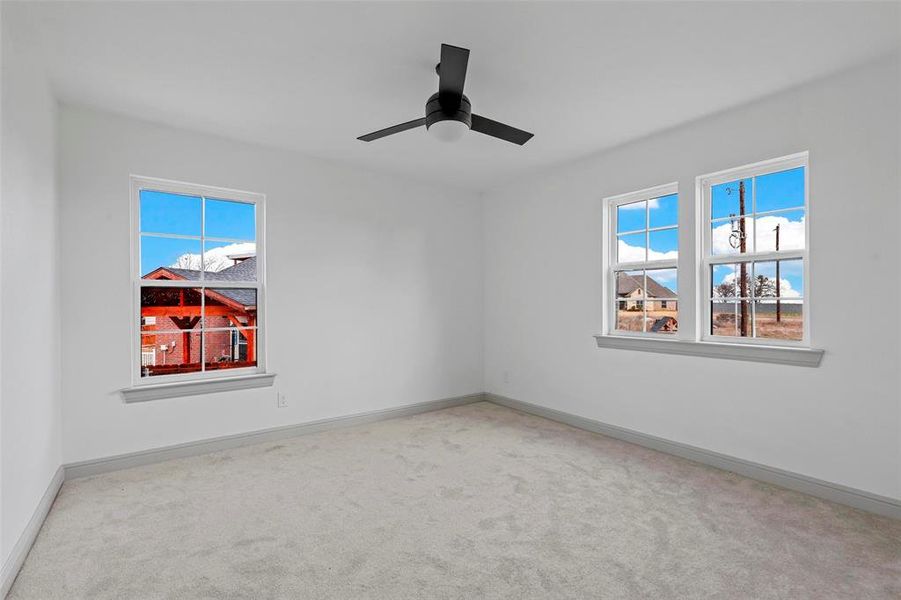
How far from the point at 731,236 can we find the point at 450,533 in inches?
111

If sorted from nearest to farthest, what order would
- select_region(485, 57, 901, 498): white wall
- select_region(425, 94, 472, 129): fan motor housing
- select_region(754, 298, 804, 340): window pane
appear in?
select_region(425, 94, 472, 129): fan motor housing → select_region(485, 57, 901, 498): white wall → select_region(754, 298, 804, 340): window pane

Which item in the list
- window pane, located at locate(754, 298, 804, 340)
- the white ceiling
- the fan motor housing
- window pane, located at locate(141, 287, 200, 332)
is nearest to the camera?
the white ceiling

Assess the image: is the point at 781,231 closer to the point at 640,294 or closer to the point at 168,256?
the point at 640,294

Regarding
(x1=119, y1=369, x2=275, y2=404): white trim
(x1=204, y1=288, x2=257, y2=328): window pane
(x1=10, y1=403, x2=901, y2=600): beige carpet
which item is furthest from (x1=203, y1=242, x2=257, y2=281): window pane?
(x1=10, y1=403, x2=901, y2=600): beige carpet

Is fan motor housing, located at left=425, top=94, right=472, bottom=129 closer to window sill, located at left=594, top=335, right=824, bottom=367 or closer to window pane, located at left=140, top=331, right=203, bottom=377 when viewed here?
window sill, located at left=594, top=335, right=824, bottom=367

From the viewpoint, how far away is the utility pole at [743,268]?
3213 millimetres

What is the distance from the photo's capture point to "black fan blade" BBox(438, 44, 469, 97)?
1938mm

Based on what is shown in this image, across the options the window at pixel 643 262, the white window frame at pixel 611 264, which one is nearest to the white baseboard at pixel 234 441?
the white window frame at pixel 611 264

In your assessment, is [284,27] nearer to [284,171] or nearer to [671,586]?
[284,171]

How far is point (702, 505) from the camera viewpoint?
2598mm

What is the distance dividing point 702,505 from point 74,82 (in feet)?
14.8

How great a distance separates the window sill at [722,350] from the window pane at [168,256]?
11.5ft

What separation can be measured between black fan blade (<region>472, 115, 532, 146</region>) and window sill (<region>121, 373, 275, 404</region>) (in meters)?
2.67

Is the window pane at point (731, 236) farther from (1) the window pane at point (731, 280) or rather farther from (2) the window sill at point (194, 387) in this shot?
(2) the window sill at point (194, 387)
